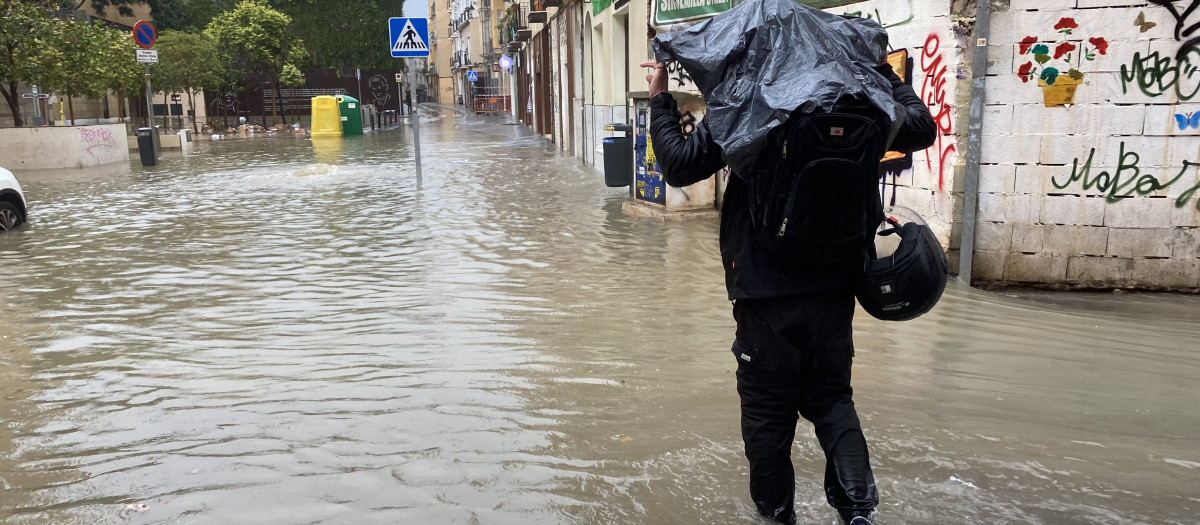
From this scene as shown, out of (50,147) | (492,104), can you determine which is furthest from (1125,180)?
(492,104)

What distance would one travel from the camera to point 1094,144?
238 inches

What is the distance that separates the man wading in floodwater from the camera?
2641 mm

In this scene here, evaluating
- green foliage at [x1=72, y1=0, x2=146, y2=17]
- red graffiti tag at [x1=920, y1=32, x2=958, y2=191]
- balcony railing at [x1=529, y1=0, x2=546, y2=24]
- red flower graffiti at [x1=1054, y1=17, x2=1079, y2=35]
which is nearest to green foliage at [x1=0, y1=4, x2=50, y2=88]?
balcony railing at [x1=529, y1=0, x2=546, y2=24]

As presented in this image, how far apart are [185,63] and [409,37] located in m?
19.0

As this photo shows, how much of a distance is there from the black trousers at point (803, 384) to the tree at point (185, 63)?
96.9ft

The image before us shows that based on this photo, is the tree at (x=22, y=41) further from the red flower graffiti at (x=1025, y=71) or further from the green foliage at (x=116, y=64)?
the red flower graffiti at (x=1025, y=71)

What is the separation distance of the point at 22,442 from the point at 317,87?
45145 millimetres

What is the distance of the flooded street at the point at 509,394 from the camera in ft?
10.6

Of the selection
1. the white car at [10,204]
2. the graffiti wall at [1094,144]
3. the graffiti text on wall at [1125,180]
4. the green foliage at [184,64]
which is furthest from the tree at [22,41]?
the graffiti text on wall at [1125,180]

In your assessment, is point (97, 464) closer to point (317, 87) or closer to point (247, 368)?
point (247, 368)

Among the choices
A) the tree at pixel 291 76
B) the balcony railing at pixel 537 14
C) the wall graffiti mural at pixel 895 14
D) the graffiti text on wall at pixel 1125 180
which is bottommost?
the graffiti text on wall at pixel 1125 180

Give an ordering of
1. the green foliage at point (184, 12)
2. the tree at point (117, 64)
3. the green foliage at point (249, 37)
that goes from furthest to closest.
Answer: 1. the green foliage at point (184, 12)
2. the green foliage at point (249, 37)
3. the tree at point (117, 64)

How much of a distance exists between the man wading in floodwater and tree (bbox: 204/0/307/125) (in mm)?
34460

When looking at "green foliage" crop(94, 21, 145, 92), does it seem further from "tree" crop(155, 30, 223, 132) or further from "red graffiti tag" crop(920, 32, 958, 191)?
"red graffiti tag" crop(920, 32, 958, 191)
